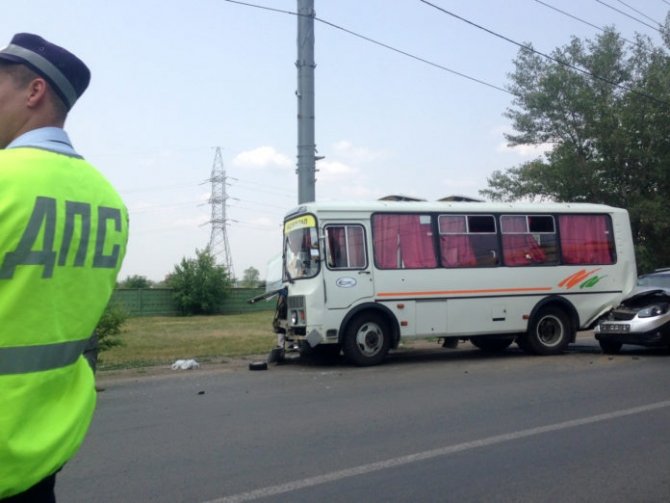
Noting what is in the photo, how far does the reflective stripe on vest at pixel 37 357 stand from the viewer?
1704 millimetres

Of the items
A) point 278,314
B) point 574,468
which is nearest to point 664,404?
point 574,468

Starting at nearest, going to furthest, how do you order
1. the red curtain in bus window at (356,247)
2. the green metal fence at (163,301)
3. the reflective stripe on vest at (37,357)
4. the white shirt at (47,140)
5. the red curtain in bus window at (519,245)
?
the reflective stripe on vest at (37,357) < the white shirt at (47,140) < the red curtain in bus window at (356,247) < the red curtain in bus window at (519,245) < the green metal fence at (163,301)

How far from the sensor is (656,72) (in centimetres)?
3191

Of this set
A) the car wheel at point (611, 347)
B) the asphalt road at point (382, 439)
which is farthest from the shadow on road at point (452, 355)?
the asphalt road at point (382, 439)

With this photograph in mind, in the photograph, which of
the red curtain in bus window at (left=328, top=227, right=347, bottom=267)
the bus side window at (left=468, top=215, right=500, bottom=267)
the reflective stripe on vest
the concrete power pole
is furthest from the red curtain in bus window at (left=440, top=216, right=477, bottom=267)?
the reflective stripe on vest

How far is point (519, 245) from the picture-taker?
49.1 feet

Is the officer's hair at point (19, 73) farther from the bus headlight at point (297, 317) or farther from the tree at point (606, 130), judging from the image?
the tree at point (606, 130)

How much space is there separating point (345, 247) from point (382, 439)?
6.62m

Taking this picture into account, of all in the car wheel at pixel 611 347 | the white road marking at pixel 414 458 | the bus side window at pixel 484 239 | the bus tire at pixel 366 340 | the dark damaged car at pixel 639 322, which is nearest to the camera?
the white road marking at pixel 414 458

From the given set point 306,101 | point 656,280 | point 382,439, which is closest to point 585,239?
point 656,280

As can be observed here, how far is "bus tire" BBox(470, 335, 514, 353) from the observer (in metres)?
15.7

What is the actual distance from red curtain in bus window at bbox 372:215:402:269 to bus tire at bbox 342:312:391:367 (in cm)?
95

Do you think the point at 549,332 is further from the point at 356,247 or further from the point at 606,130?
the point at 606,130

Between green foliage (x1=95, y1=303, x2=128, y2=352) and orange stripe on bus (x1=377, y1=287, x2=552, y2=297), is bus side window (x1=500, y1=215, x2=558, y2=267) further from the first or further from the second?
green foliage (x1=95, y1=303, x2=128, y2=352)
